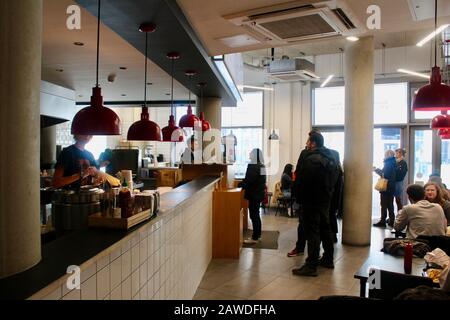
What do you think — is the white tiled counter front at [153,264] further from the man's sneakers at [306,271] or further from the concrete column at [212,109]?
the concrete column at [212,109]

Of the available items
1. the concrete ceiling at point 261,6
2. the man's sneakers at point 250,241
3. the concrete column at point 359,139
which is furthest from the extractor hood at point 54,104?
the concrete column at point 359,139

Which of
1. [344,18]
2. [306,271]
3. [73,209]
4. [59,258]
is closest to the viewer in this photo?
[59,258]

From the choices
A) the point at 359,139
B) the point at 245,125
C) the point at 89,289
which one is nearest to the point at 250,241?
the point at 359,139

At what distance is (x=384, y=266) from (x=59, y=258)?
2.20 m

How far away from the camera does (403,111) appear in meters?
8.91

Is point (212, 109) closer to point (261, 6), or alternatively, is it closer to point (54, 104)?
point (54, 104)

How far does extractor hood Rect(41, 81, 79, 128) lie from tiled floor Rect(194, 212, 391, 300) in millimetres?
3372

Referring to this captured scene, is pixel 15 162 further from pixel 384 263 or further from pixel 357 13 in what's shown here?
pixel 357 13

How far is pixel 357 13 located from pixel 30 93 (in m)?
2.85

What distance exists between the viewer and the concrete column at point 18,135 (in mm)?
1316

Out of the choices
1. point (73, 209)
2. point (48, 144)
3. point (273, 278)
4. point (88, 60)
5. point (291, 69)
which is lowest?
point (273, 278)

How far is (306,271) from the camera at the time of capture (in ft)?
14.7

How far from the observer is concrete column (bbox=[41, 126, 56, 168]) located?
21.5 feet

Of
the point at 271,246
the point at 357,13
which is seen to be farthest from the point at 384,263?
the point at 271,246
